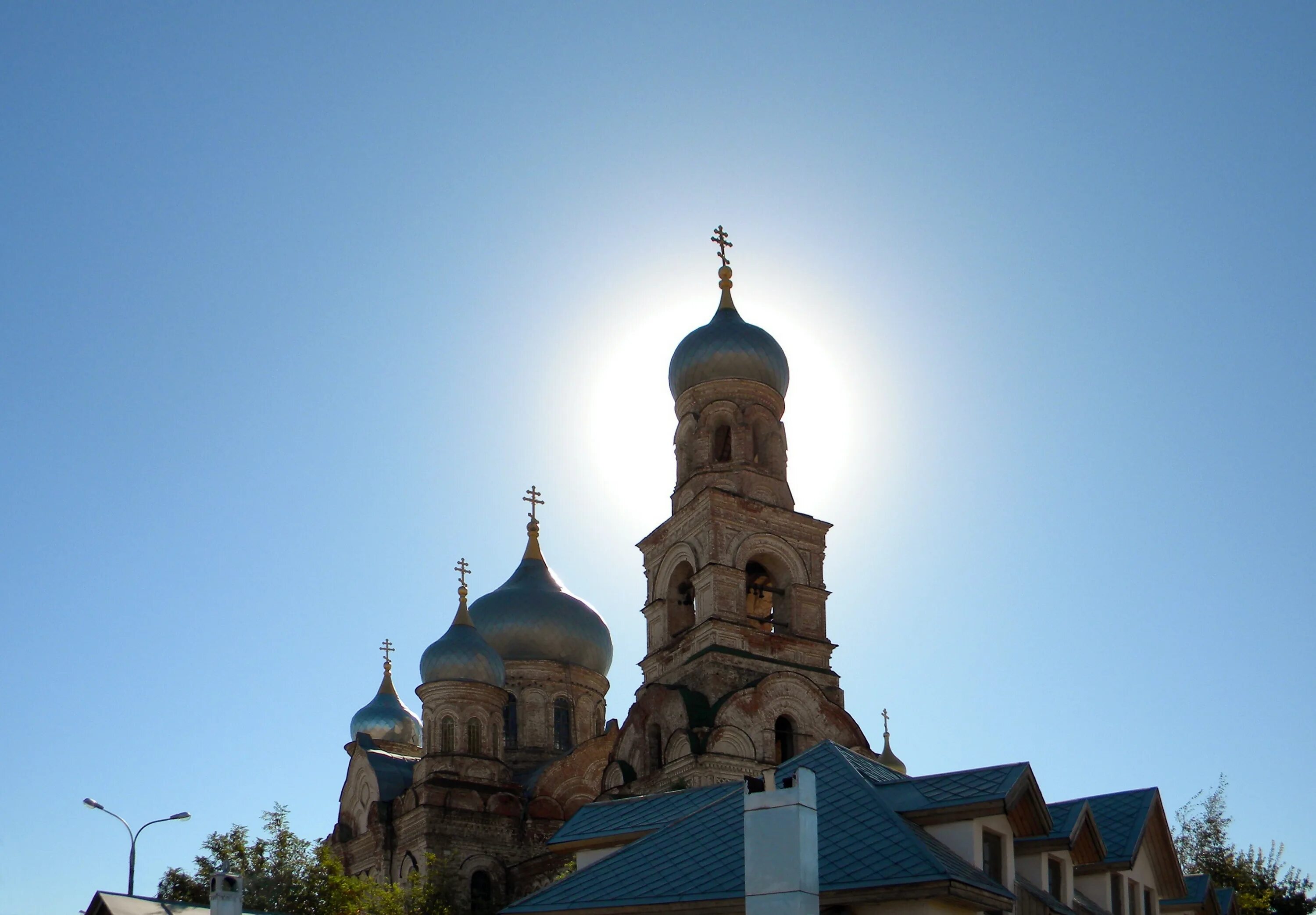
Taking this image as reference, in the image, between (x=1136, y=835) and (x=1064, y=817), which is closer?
(x=1064, y=817)

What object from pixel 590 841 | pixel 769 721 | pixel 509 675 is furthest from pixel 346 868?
pixel 590 841

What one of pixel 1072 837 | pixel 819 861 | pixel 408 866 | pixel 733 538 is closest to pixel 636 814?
pixel 819 861

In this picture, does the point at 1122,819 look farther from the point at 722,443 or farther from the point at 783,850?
the point at 722,443

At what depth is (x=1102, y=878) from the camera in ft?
58.4

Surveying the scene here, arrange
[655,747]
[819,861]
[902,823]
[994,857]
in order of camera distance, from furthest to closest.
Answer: [655,747] → [994,857] → [902,823] → [819,861]

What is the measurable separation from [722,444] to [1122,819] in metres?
15.4

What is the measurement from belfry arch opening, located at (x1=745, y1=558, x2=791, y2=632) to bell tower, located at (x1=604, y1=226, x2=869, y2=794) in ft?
0.12

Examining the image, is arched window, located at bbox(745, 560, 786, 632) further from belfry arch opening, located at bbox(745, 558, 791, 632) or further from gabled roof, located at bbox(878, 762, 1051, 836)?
gabled roof, located at bbox(878, 762, 1051, 836)

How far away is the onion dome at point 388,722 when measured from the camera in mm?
45438

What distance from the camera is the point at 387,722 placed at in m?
45.6

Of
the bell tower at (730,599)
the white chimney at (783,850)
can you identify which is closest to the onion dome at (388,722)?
the bell tower at (730,599)

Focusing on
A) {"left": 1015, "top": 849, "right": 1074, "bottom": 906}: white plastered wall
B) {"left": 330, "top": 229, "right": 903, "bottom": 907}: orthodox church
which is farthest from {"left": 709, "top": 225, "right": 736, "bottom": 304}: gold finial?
{"left": 1015, "top": 849, "right": 1074, "bottom": 906}: white plastered wall

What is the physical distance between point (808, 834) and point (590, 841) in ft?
22.6

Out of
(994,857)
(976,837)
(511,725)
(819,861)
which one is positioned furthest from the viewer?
(511,725)
